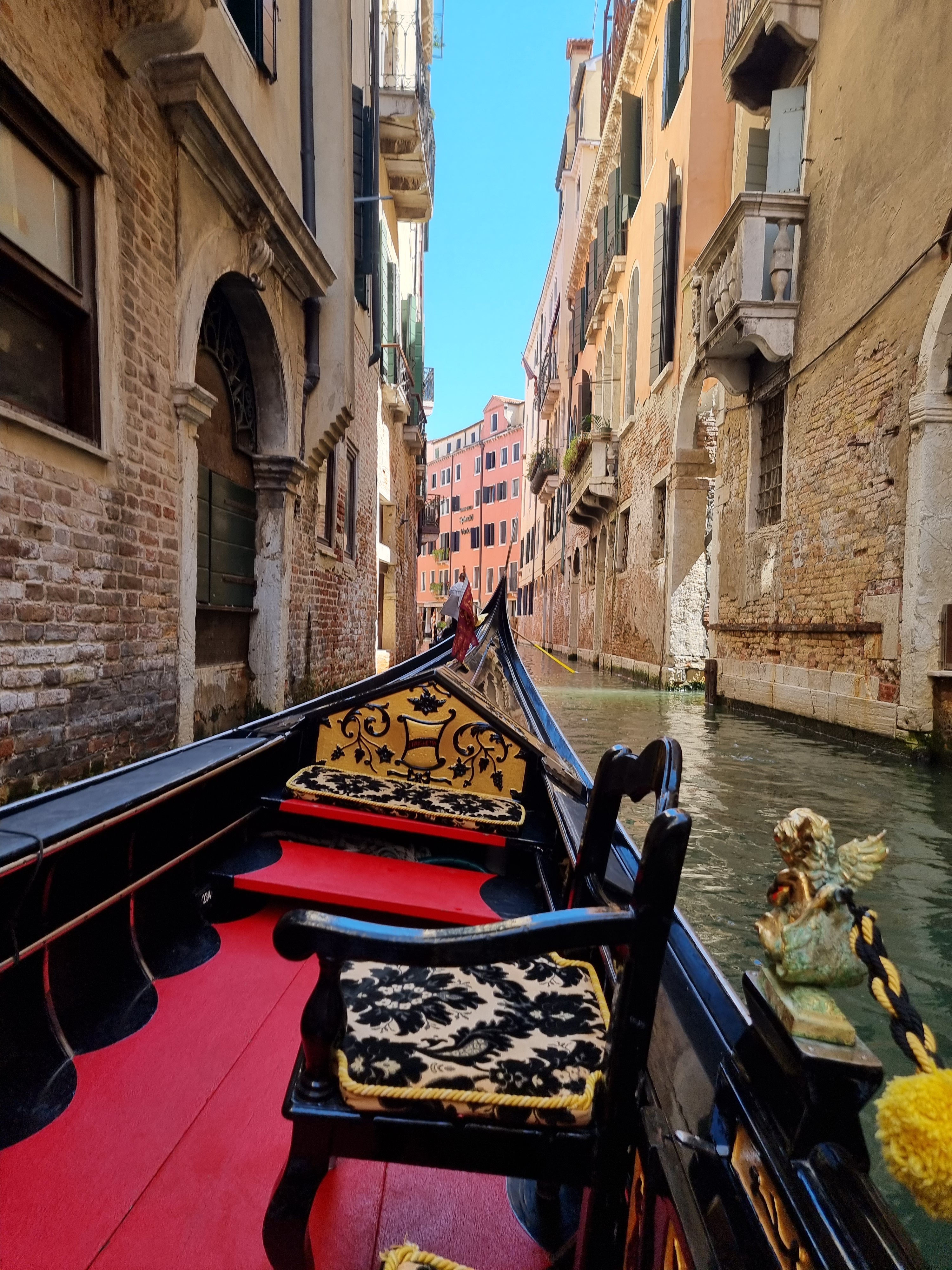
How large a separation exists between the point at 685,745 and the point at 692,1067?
5.08 m

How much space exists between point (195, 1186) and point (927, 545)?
5.00 metres

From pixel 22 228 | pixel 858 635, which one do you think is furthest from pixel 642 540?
pixel 22 228

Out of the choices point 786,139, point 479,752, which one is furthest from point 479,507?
point 479,752

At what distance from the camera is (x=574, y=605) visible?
18625 mm

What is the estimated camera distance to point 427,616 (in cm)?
4006

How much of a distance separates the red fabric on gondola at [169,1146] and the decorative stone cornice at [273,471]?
14.2 feet

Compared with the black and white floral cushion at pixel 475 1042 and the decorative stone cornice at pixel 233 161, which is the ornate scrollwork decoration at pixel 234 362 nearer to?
the decorative stone cornice at pixel 233 161

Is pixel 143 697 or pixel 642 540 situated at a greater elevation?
pixel 642 540

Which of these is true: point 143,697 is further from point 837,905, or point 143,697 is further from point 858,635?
point 858,635

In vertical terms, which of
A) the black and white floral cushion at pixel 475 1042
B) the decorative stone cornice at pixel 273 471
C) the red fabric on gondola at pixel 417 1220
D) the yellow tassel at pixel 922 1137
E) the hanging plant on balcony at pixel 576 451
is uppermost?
the hanging plant on balcony at pixel 576 451

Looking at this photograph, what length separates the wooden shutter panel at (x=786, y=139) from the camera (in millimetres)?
6664

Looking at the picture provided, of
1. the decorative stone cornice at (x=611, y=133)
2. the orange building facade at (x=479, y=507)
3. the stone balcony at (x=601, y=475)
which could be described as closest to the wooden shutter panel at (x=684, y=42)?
the decorative stone cornice at (x=611, y=133)

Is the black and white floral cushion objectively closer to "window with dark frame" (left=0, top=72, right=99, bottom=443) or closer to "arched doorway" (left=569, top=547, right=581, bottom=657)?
"window with dark frame" (left=0, top=72, right=99, bottom=443)

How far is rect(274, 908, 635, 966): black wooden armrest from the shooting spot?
725 millimetres
